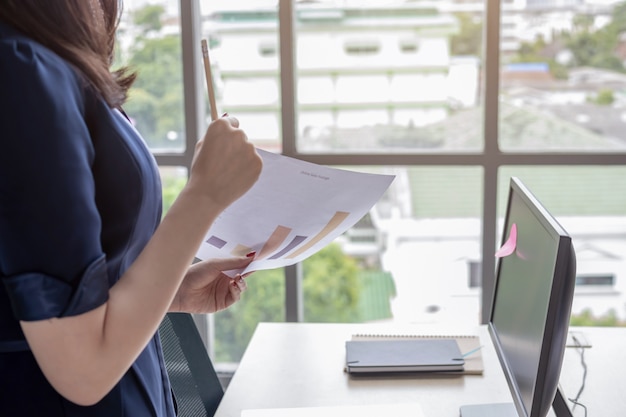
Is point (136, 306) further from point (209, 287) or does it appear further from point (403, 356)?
Result: point (403, 356)

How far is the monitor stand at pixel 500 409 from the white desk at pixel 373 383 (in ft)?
0.08

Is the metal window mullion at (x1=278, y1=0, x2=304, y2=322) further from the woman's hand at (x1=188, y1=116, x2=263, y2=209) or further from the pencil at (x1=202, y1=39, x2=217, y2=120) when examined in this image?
the woman's hand at (x1=188, y1=116, x2=263, y2=209)

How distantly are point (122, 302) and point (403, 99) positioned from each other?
6.96ft

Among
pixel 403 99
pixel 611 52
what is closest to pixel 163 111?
pixel 403 99

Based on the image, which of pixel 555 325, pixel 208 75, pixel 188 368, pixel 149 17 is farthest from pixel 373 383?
pixel 149 17

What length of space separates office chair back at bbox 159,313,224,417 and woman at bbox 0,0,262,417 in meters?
0.63

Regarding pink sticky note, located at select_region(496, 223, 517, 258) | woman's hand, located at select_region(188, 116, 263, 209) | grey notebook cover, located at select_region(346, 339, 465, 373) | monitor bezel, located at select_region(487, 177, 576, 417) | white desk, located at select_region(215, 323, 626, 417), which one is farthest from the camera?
grey notebook cover, located at select_region(346, 339, 465, 373)

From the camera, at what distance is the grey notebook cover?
5.49 ft

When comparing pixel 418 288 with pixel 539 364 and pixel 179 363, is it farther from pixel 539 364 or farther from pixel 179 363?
pixel 539 364

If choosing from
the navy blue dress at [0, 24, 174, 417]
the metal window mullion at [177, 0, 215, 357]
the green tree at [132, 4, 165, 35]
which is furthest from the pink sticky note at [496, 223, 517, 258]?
the green tree at [132, 4, 165, 35]

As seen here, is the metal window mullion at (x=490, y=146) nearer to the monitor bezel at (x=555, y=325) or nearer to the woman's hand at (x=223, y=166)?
the monitor bezel at (x=555, y=325)

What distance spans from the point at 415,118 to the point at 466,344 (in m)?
1.17

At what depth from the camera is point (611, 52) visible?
105 inches

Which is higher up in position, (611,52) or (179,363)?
(611,52)
